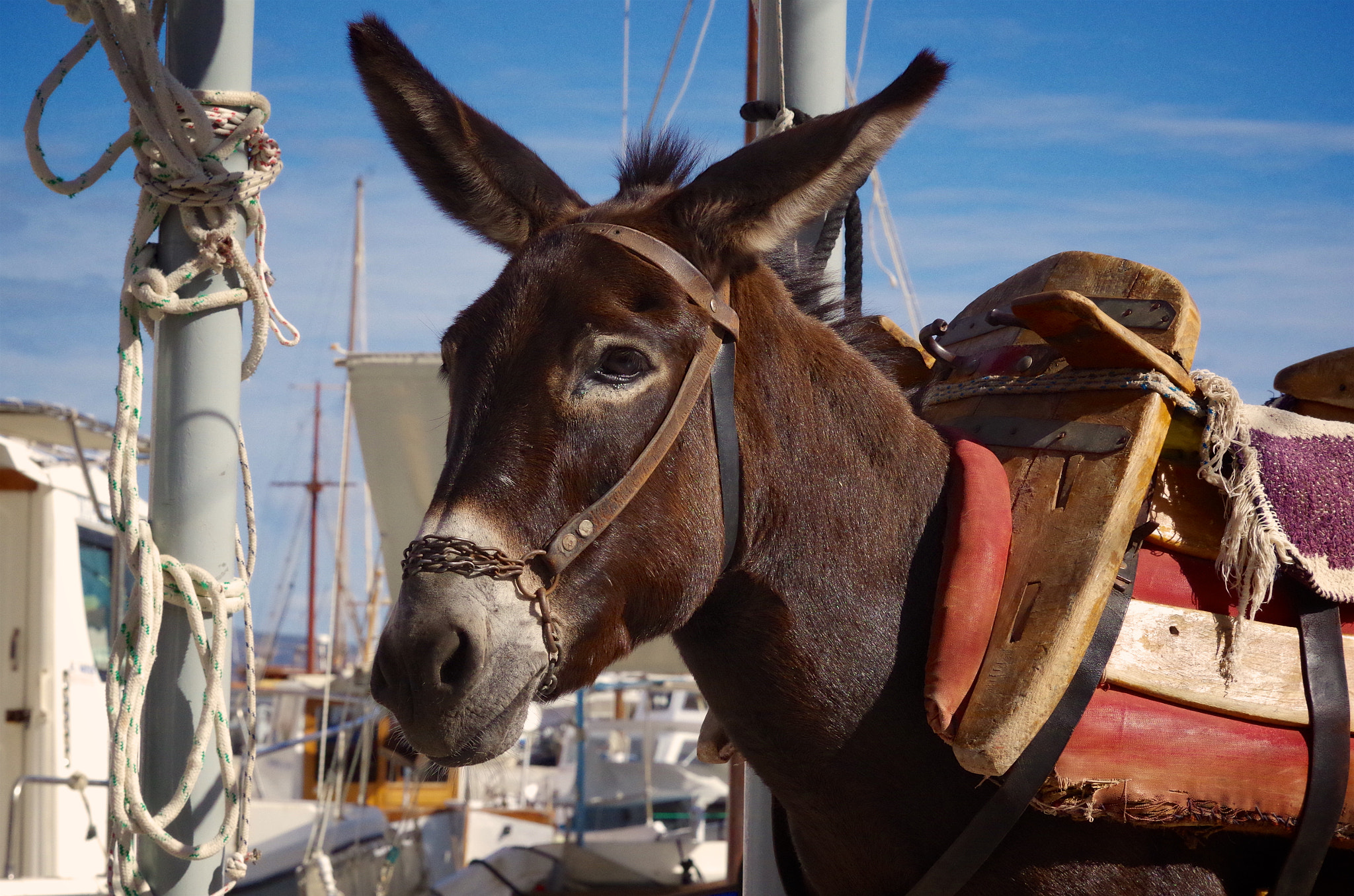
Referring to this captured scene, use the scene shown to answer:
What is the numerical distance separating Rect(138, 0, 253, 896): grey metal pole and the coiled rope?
3cm

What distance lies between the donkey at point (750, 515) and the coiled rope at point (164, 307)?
31cm

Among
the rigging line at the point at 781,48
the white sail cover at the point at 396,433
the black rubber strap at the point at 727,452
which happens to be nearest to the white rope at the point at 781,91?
the rigging line at the point at 781,48

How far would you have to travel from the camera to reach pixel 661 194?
2115mm

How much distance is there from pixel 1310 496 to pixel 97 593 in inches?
274

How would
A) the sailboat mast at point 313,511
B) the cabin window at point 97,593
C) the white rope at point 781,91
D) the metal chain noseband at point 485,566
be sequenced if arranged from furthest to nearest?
the sailboat mast at point 313,511
the cabin window at point 97,593
the white rope at point 781,91
the metal chain noseband at point 485,566

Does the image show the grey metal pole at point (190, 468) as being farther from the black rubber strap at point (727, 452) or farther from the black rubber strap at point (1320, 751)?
the black rubber strap at point (1320, 751)

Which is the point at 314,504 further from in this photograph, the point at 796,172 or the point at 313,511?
the point at 796,172

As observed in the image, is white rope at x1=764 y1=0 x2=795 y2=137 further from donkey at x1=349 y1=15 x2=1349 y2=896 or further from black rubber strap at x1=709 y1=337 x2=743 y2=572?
black rubber strap at x1=709 y1=337 x2=743 y2=572

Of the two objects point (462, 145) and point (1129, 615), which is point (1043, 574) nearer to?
point (1129, 615)

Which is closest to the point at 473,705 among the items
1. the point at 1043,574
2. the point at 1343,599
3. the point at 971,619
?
the point at 971,619

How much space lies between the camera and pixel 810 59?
2.70m

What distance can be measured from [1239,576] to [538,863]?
795cm

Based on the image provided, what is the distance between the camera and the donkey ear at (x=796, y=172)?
1822 mm

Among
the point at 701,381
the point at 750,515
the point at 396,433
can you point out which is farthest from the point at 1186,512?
the point at 396,433
